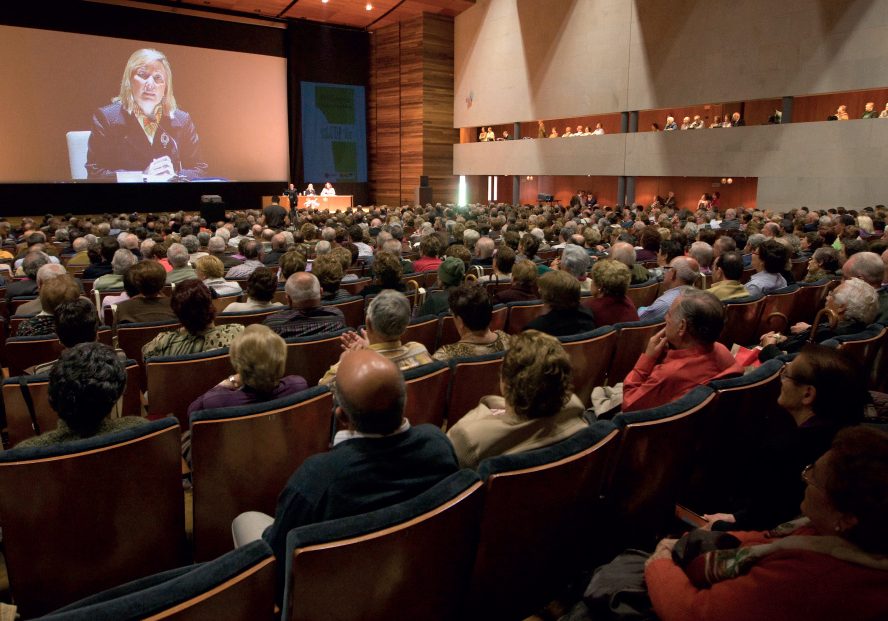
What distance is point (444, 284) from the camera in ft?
15.0

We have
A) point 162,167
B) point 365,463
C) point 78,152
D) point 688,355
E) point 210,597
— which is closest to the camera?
point 210,597

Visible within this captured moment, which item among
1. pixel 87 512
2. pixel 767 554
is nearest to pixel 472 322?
pixel 87 512

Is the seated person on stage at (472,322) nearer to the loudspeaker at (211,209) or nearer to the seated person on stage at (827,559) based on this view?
the seated person on stage at (827,559)

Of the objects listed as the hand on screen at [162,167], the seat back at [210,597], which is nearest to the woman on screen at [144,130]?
the hand on screen at [162,167]

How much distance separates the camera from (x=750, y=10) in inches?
517

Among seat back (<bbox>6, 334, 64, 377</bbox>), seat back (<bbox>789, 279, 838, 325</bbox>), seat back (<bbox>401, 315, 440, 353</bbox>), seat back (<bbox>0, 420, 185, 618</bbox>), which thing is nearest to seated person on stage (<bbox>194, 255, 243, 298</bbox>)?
seat back (<bbox>6, 334, 64, 377</bbox>)

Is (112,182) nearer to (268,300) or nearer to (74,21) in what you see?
(74,21)

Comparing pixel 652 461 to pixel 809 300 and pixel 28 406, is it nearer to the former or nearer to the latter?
pixel 28 406

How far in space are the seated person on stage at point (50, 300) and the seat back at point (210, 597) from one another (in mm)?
2817

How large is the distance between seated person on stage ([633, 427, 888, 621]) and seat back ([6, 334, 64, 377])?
3372 mm

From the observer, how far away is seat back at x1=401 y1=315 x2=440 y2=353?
360cm

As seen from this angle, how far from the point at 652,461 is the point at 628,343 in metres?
1.65

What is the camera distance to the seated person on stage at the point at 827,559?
1179 millimetres

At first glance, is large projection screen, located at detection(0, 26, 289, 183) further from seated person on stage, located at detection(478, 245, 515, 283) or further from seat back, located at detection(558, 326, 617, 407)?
seat back, located at detection(558, 326, 617, 407)
